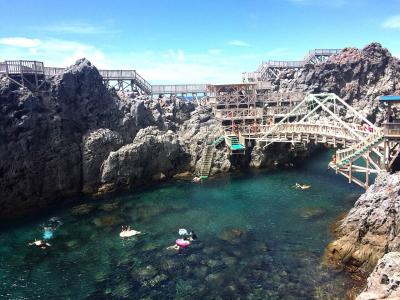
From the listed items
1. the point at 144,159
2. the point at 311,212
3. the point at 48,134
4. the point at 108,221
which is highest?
the point at 48,134

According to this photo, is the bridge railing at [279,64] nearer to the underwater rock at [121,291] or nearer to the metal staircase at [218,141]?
the metal staircase at [218,141]

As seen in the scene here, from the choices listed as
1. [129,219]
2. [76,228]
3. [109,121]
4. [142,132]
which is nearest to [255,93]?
[142,132]

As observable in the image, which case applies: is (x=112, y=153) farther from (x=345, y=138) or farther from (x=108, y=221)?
(x=345, y=138)

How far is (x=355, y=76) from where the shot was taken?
8006cm

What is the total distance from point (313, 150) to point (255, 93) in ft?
48.9

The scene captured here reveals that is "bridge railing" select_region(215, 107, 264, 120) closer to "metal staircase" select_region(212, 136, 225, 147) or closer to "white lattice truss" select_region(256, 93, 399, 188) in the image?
"metal staircase" select_region(212, 136, 225, 147)

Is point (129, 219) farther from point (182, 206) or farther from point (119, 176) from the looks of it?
point (119, 176)

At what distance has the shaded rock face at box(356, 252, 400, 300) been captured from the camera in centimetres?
1712

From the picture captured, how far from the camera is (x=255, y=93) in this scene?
6638 cm

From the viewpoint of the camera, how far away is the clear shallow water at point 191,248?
2641 cm

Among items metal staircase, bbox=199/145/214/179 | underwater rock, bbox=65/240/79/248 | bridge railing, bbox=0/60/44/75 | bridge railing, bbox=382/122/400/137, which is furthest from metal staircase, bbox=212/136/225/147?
bridge railing, bbox=382/122/400/137

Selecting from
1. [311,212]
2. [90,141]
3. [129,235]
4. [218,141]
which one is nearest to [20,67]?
[90,141]

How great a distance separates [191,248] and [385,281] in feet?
55.9

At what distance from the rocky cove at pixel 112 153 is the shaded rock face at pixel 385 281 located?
23.6 ft
